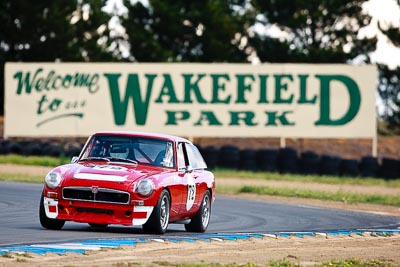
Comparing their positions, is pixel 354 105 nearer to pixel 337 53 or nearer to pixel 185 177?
pixel 337 53

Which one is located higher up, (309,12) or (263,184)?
(309,12)

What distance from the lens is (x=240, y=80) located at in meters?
43.9

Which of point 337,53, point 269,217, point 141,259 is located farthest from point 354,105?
point 141,259

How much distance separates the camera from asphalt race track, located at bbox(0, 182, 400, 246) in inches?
584

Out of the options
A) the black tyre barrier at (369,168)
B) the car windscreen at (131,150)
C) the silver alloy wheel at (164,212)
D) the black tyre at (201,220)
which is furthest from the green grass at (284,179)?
the silver alloy wheel at (164,212)

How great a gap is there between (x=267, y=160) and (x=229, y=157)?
1192 mm

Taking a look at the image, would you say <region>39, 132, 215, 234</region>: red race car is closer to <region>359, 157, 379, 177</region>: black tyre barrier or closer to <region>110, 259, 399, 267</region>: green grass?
<region>110, 259, 399, 267</region>: green grass

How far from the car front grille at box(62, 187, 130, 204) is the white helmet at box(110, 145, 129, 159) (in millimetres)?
1139

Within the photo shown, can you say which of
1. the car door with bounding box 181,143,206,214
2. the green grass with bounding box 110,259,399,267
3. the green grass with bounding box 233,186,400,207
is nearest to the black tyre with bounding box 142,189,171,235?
the car door with bounding box 181,143,206,214

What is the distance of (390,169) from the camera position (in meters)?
38.8

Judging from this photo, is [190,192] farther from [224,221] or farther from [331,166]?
[331,166]

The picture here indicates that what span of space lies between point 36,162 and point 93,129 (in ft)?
19.2

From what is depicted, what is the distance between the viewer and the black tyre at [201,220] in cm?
1681

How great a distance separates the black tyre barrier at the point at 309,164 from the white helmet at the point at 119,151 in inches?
903
